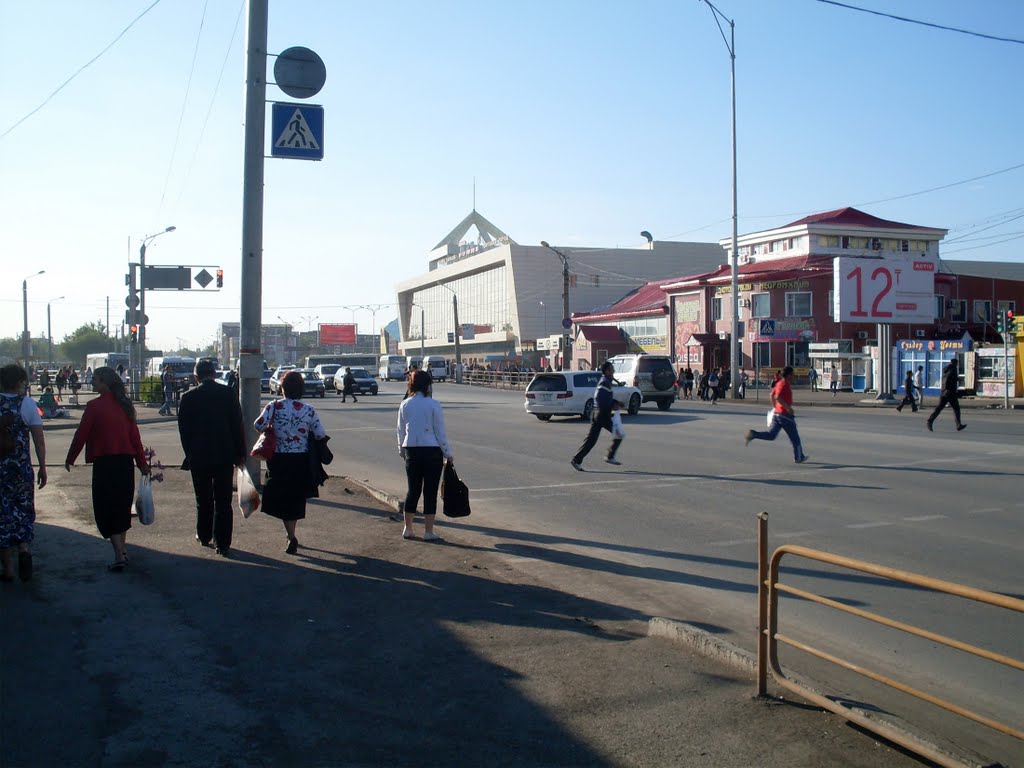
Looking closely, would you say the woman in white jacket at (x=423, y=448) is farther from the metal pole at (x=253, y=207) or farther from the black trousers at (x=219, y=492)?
the metal pole at (x=253, y=207)

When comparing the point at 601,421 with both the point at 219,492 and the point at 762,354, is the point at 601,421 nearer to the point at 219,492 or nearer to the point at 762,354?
the point at 219,492

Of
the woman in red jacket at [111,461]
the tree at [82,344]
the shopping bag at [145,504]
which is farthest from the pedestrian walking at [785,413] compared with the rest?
the tree at [82,344]

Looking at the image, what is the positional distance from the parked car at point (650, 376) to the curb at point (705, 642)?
26.9 m

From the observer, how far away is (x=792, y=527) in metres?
9.84

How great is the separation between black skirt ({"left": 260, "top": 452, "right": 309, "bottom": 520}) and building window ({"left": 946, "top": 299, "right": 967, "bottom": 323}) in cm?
5862

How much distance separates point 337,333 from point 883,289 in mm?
129316

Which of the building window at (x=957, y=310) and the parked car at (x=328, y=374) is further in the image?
the building window at (x=957, y=310)

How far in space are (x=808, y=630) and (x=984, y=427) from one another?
68.4ft

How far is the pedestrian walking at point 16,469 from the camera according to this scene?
695 centimetres

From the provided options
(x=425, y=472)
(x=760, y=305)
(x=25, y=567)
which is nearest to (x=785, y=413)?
(x=425, y=472)

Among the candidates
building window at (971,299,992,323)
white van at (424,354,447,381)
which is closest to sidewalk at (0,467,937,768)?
building window at (971,299,992,323)

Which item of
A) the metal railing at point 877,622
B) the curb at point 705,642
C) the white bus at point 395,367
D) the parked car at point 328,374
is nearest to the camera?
the metal railing at point 877,622

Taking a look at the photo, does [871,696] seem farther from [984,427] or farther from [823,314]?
[823,314]

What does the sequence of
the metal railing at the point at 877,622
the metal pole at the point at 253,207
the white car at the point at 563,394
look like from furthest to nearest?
the white car at the point at 563,394 → the metal pole at the point at 253,207 → the metal railing at the point at 877,622
